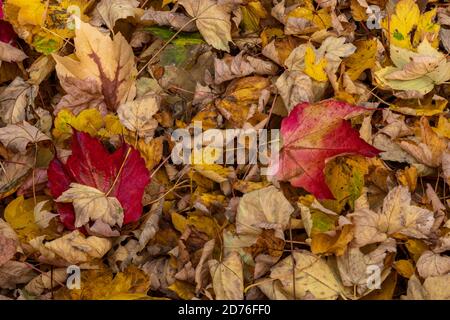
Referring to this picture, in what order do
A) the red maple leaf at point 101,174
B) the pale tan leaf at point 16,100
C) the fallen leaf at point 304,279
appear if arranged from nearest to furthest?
the fallen leaf at point 304,279 → the red maple leaf at point 101,174 → the pale tan leaf at point 16,100

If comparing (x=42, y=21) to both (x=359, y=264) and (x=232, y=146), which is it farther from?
(x=359, y=264)

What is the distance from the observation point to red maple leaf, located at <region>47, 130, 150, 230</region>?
44.6 inches

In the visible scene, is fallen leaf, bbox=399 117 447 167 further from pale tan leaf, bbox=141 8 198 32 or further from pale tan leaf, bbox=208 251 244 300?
pale tan leaf, bbox=141 8 198 32

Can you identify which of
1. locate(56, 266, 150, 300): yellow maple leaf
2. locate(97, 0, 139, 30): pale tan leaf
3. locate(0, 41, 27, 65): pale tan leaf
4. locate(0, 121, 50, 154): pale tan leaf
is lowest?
locate(56, 266, 150, 300): yellow maple leaf

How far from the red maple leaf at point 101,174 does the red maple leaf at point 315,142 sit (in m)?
0.25

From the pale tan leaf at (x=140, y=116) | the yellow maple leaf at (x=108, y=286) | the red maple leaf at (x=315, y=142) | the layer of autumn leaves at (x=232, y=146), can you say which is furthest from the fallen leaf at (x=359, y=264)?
the pale tan leaf at (x=140, y=116)

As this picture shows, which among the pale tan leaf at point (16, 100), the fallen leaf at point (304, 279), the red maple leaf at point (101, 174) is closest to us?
the fallen leaf at point (304, 279)

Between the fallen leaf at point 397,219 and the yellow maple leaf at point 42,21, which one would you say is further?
the yellow maple leaf at point 42,21

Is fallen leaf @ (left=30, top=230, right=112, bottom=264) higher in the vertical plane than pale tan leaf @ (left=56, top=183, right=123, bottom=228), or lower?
lower

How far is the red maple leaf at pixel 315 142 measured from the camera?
1.11 metres

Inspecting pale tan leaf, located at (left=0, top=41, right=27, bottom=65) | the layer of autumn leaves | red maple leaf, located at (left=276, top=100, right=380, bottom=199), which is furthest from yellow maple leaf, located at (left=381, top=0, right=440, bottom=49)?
pale tan leaf, located at (left=0, top=41, right=27, bottom=65)

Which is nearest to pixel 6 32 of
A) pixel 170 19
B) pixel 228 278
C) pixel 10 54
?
pixel 10 54

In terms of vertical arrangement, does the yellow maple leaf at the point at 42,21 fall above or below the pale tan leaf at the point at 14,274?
above

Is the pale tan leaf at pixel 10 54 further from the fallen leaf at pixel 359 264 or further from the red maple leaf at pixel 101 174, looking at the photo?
the fallen leaf at pixel 359 264
